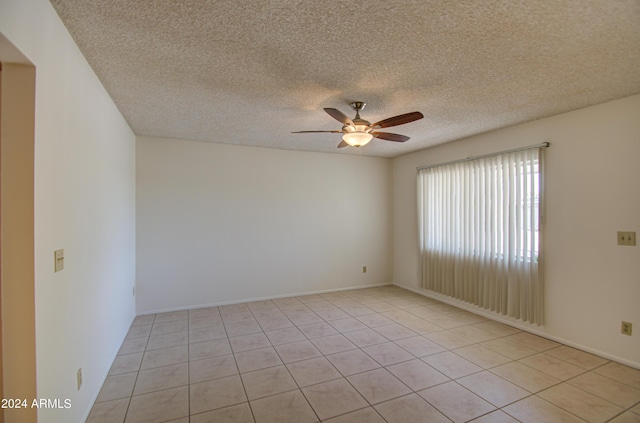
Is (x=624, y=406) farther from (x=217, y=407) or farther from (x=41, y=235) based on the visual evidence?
(x=41, y=235)

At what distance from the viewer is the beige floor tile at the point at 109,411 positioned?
1969 mm

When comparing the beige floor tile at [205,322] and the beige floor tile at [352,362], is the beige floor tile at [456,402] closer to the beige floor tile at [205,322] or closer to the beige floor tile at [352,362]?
the beige floor tile at [352,362]

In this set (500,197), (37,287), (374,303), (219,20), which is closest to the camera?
(37,287)

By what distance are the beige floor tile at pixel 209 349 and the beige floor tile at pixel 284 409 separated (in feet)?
2.97

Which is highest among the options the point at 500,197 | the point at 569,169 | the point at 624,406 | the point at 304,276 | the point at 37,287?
the point at 569,169

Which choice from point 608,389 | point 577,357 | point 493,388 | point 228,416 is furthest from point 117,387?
point 577,357

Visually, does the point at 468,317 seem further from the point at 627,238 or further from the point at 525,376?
the point at 627,238

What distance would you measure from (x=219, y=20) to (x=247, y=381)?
2.56m

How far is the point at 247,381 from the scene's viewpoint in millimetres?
2422

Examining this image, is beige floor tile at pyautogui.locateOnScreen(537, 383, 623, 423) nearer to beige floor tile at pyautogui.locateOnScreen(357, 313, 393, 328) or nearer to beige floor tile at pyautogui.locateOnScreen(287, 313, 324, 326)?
beige floor tile at pyautogui.locateOnScreen(357, 313, 393, 328)

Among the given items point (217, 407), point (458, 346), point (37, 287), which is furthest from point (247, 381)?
point (458, 346)

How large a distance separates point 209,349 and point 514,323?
3.47 m

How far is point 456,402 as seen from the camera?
2156 millimetres

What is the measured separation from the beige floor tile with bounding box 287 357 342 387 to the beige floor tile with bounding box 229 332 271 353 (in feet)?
1.74
